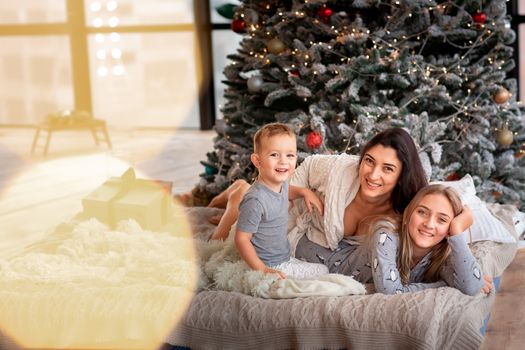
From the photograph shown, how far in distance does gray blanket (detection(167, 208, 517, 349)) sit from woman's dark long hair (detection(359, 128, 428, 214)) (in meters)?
0.43

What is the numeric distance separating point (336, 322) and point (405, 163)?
0.68m

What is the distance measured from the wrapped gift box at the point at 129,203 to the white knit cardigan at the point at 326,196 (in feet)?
2.19

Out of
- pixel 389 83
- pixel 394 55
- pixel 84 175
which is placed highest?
pixel 394 55

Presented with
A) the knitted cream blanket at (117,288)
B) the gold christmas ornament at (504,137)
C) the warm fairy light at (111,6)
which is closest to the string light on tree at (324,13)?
the gold christmas ornament at (504,137)

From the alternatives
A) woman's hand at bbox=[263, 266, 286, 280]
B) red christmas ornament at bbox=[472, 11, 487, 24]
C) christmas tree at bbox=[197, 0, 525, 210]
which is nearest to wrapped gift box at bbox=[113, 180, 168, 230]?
woman's hand at bbox=[263, 266, 286, 280]

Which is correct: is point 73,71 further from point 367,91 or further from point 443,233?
point 443,233

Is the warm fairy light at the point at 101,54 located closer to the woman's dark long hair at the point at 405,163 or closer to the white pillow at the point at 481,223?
the white pillow at the point at 481,223

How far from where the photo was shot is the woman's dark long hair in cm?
292

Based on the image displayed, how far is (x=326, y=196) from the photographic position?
314 cm

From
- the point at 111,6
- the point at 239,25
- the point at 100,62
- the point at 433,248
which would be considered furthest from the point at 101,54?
the point at 433,248

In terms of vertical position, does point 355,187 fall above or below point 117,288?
above

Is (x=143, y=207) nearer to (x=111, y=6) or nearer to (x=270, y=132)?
(x=270, y=132)

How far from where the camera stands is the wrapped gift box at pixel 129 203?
3.56 m

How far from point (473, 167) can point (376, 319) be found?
2.28 m
